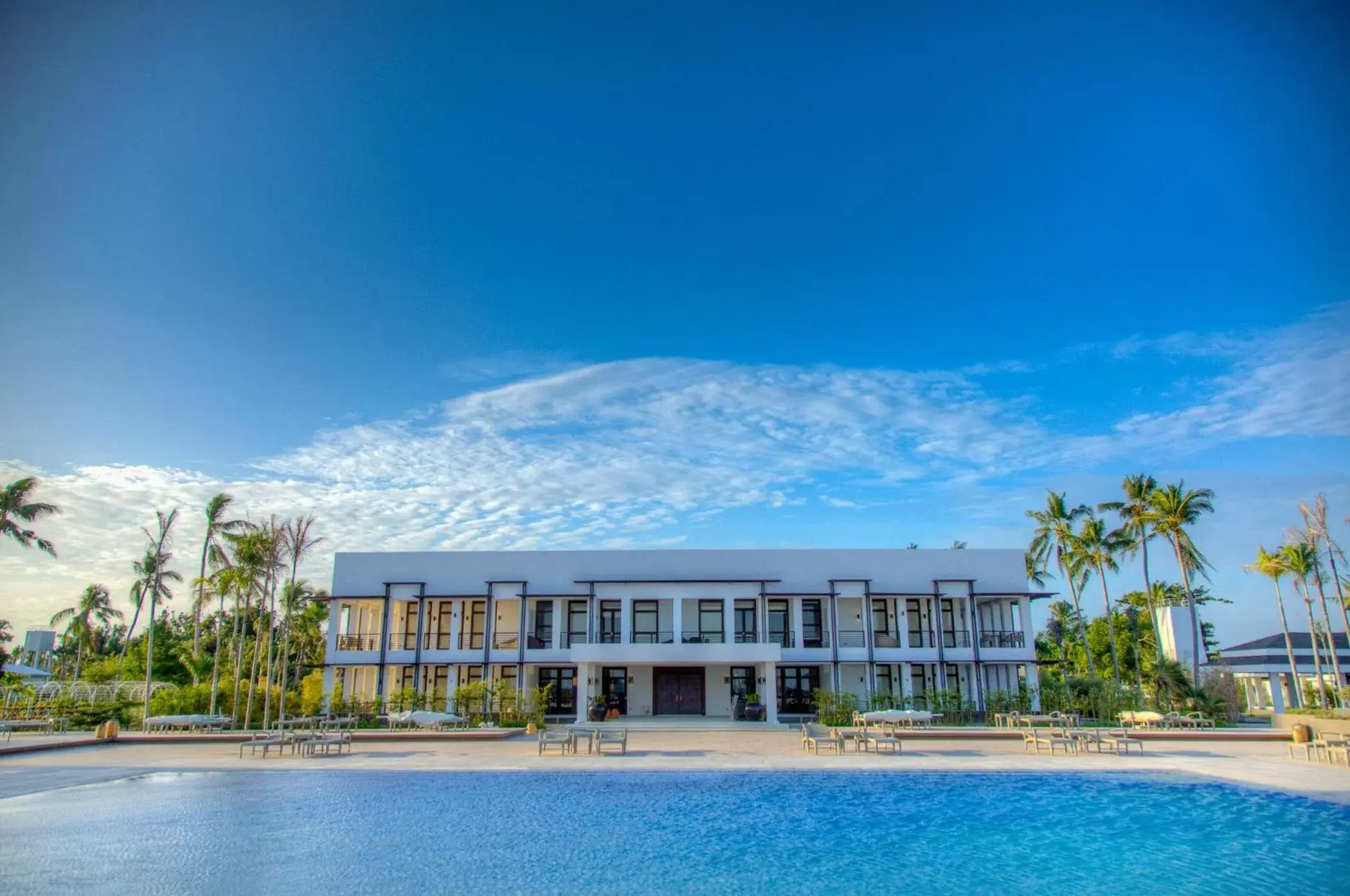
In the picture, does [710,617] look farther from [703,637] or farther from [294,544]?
[294,544]

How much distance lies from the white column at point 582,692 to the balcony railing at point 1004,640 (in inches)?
633

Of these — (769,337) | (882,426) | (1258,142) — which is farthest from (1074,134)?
(882,426)

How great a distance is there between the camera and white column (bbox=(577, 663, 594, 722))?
28712 mm

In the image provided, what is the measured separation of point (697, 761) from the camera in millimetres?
18203

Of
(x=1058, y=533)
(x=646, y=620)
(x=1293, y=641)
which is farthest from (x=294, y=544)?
(x=1293, y=641)

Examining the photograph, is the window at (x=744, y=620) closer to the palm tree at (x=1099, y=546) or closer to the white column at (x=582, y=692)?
the white column at (x=582, y=692)

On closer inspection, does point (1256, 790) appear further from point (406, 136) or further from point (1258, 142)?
point (406, 136)

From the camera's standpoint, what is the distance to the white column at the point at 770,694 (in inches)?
1097

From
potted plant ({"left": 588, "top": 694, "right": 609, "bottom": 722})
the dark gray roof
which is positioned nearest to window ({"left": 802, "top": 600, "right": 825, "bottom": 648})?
potted plant ({"left": 588, "top": 694, "right": 609, "bottom": 722})

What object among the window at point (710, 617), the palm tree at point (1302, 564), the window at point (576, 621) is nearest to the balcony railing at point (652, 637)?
the window at point (710, 617)

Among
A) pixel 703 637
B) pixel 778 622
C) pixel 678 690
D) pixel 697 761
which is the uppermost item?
pixel 778 622

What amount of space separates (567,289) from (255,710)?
19.4 m

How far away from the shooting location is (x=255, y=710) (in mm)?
28297

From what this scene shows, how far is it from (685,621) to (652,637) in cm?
170
